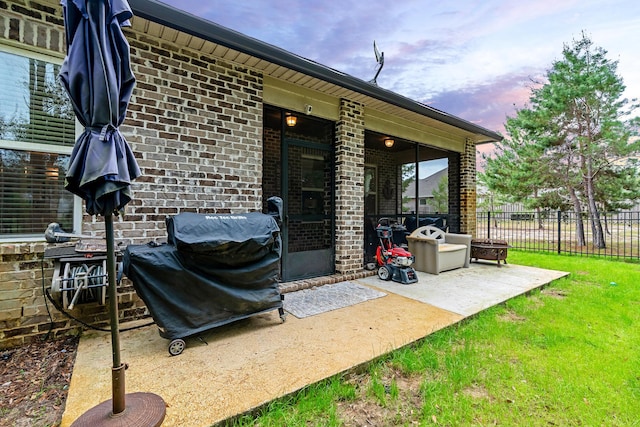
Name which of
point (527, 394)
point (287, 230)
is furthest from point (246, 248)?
point (527, 394)

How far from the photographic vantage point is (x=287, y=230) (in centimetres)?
417

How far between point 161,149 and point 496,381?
3629 millimetres

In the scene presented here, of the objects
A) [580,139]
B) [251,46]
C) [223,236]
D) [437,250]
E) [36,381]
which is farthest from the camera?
[580,139]

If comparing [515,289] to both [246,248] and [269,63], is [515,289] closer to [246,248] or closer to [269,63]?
[246,248]

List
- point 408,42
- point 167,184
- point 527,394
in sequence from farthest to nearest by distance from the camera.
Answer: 1. point 408,42
2. point 167,184
3. point 527,394

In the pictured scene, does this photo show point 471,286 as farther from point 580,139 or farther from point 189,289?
point 580,139

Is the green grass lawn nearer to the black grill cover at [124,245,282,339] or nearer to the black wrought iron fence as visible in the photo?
the black grill cover at [124,245,282,339]

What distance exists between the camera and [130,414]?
1479 mm

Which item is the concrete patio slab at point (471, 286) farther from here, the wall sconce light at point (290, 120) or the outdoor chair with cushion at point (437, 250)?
the wall sconce light at point (290, 120)

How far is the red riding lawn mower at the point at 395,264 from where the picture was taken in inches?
170

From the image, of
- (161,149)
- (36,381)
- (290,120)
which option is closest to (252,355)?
(36,381)

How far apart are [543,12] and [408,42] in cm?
272

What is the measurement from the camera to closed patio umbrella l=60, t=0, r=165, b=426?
1384 mm

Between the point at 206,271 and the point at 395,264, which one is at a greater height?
the point at 206,271
